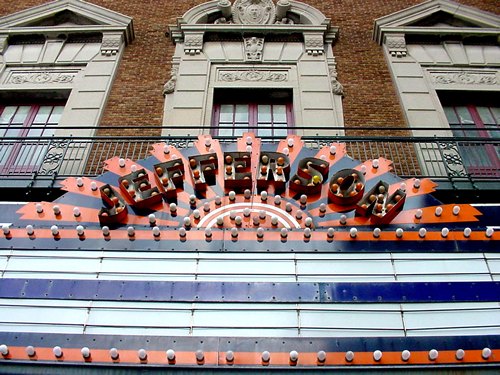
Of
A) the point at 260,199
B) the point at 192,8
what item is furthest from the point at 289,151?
the point at 192,8

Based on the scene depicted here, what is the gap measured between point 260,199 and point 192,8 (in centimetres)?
828

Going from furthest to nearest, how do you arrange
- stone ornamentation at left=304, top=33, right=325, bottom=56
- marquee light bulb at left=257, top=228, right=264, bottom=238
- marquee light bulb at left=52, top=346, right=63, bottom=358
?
1. stone ornamentation at left=304, top=33, right=325, bottom=56
2. marquee light bulb at left=257, top=228, right=264, bottom=238
3. marquee light bulb at left=52, top=346, right=63, bottom=358

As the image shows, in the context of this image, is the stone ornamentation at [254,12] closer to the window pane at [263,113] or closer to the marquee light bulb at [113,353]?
the window pane at [263,113]

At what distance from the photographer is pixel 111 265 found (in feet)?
29.7

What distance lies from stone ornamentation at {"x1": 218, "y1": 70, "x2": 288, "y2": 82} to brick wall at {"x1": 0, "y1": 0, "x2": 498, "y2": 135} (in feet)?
4.46

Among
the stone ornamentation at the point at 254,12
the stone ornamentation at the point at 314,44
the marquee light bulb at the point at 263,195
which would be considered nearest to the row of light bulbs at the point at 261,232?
the marquee light bulb at the point at 263,195

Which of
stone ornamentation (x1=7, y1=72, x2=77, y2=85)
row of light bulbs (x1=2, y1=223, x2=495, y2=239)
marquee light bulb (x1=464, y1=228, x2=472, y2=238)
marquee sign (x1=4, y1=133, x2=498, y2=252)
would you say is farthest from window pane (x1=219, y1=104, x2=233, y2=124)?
marquee light bulb (x1=464, y1=228, x2=472, y2=238)

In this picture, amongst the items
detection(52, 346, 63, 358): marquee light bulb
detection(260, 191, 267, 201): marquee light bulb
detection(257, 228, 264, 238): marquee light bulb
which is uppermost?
detection(260, 191, 267, 201): marquee light bulb

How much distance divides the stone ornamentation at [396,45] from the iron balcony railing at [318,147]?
11.1ft

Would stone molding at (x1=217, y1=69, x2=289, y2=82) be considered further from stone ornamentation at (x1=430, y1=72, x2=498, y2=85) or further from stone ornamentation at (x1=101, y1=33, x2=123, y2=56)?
stone ornamentation at (x1=430, y1=72, x2=498, y2=85)

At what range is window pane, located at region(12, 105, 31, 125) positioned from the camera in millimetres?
14742

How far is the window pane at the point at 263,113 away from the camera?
47.7 ft

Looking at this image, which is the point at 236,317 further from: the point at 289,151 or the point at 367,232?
the point at 289,151

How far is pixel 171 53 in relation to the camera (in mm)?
15961
